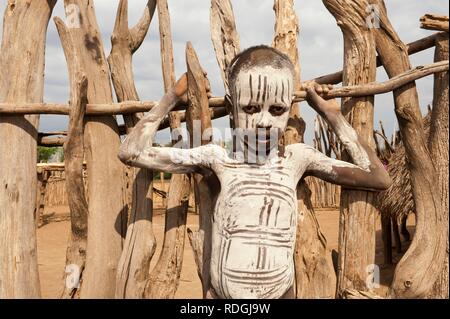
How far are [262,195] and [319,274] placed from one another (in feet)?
2.28

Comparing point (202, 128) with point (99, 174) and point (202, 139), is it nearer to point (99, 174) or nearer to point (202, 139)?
point (202, 139)

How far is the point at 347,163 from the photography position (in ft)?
8.02

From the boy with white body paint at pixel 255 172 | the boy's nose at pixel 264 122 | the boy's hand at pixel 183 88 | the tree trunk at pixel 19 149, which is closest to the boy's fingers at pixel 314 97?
the boy with white body paint at pixel 255 172

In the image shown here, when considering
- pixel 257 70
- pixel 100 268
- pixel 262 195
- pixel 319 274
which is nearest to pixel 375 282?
pixel 319 274

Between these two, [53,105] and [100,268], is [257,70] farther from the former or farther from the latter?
[100,268]

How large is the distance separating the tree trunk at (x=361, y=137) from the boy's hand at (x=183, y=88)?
31.6 inches

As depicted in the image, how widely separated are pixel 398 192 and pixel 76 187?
4045mm

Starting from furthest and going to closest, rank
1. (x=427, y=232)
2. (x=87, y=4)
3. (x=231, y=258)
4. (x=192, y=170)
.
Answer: (x=87, y=4), (x=427, y=232), (x=192, y=170), (x=231, y=258)

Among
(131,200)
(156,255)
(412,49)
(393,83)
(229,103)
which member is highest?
(412,49)

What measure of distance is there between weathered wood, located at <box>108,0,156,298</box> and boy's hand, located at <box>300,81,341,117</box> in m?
0.99

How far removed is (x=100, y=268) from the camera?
2.77 meters

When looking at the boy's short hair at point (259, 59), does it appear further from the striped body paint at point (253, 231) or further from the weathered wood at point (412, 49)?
the weathered wood at point (412, 49)

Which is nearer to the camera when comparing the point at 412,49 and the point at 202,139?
the point at 202,139

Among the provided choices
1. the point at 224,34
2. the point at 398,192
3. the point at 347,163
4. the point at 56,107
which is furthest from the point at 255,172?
the point at 398,192
